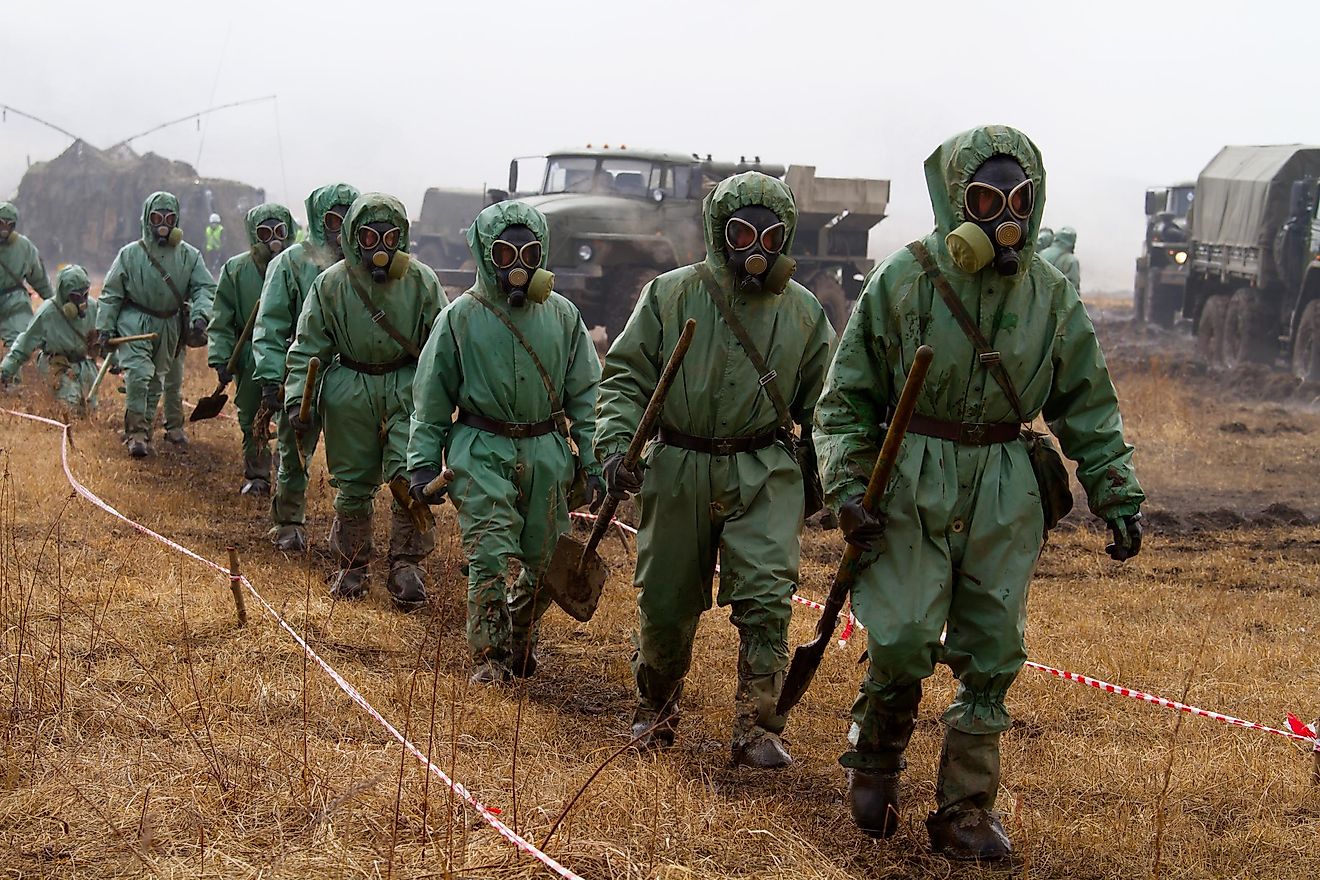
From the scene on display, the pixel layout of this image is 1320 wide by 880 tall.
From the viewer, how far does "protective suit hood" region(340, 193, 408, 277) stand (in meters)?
7.52

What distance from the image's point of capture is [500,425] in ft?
20.8

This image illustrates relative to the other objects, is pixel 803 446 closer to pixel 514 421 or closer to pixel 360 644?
pixel 514 421

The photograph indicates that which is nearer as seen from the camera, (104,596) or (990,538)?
(990,538)

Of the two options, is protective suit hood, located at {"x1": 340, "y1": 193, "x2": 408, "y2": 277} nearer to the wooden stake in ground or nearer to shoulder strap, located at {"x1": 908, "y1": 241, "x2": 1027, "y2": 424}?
the wooden stake in ground

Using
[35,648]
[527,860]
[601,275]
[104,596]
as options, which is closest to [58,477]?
[104,596]

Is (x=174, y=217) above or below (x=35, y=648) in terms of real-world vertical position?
above

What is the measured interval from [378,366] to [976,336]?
13.4ft

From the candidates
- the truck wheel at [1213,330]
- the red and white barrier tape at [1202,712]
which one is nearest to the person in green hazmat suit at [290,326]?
the red and white barrier tape at [1202,712]

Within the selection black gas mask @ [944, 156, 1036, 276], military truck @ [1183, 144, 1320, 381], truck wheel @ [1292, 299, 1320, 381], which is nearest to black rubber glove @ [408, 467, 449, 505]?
black gas mask @ [944, 156, 1036, 276]

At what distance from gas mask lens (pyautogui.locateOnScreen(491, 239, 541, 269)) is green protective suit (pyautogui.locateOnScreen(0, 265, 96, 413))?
8.52 m

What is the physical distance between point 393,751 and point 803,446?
1.76 meters

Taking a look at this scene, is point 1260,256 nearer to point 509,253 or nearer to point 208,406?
point 208,406

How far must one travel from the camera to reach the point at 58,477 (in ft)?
32.0

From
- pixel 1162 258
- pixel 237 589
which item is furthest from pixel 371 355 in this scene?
pixel 1162 258
